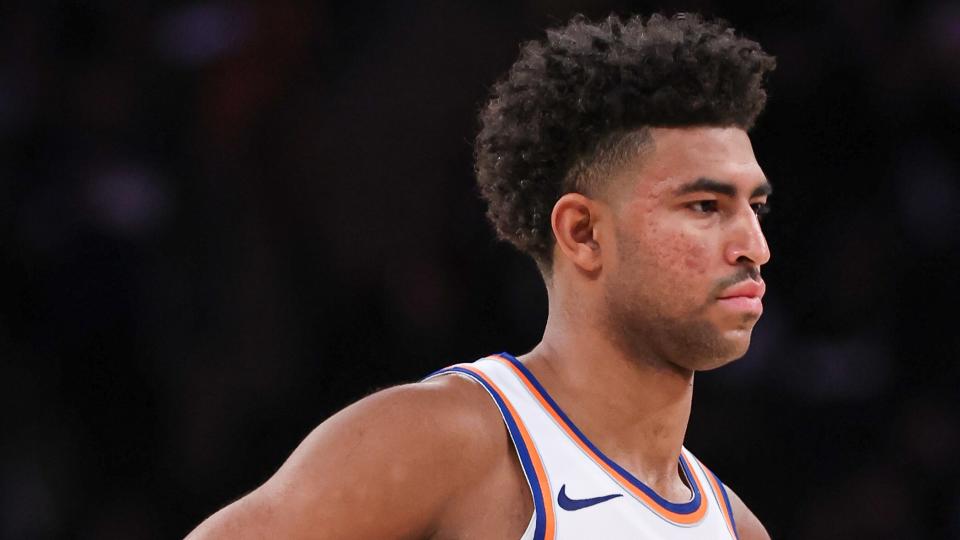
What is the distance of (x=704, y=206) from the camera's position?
3.03m

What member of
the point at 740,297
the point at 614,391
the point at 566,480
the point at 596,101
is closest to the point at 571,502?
the point at 566,480

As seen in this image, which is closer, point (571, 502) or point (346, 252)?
point (571, 502)

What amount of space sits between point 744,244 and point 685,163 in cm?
23

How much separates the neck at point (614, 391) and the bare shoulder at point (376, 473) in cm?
30

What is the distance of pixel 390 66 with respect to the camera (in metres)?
6.20

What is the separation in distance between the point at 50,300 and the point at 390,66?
74.9 inches

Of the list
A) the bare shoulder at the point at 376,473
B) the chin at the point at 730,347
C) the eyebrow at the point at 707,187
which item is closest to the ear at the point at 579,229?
the eyebrow at the point at 707,187

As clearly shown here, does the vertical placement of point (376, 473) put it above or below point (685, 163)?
below

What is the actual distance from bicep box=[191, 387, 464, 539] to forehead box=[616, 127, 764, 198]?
0.74 metres

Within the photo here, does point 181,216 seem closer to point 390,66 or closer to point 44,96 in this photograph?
point 44,96

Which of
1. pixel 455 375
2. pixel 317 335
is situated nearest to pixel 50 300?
pixel 317 335

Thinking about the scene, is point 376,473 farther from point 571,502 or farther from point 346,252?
point 346,252

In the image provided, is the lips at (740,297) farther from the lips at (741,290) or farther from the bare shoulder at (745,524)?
the bare shoulder at (745,524)

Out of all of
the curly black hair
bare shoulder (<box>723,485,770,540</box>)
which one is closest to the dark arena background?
bare shoulder (<box>723,485,770,540</box>)
